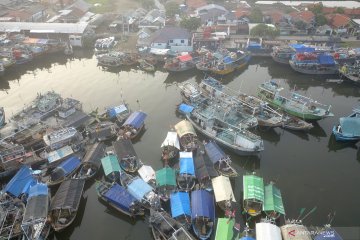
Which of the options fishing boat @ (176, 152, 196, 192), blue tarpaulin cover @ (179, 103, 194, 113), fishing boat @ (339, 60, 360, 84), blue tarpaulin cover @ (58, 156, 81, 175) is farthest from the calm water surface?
Result: fishing boat @ (176, 152, 196, 192)

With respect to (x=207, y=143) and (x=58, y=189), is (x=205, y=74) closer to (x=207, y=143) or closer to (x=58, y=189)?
(x=207, y=143)

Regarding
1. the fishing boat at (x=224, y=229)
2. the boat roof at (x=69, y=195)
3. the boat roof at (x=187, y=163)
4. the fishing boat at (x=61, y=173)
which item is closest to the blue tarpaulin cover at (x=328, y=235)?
the fishing boat at (x=224, y=229)

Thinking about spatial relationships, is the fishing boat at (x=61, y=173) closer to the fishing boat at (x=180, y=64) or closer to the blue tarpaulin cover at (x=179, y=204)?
the blue tarpaulin cover at (x=179, y=204)

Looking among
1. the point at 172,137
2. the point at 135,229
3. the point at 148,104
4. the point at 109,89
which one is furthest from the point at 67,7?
the point at 135,229

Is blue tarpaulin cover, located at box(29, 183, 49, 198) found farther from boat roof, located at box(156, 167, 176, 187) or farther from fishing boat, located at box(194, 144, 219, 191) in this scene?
fishing boat, located at box(194, 144, 219, 191)

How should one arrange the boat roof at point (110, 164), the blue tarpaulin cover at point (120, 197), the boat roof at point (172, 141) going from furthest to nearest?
the boat roof at point (172, 141), the boat roof at point (110, 164), the blue tarpaulin cover at point (120, 197)
